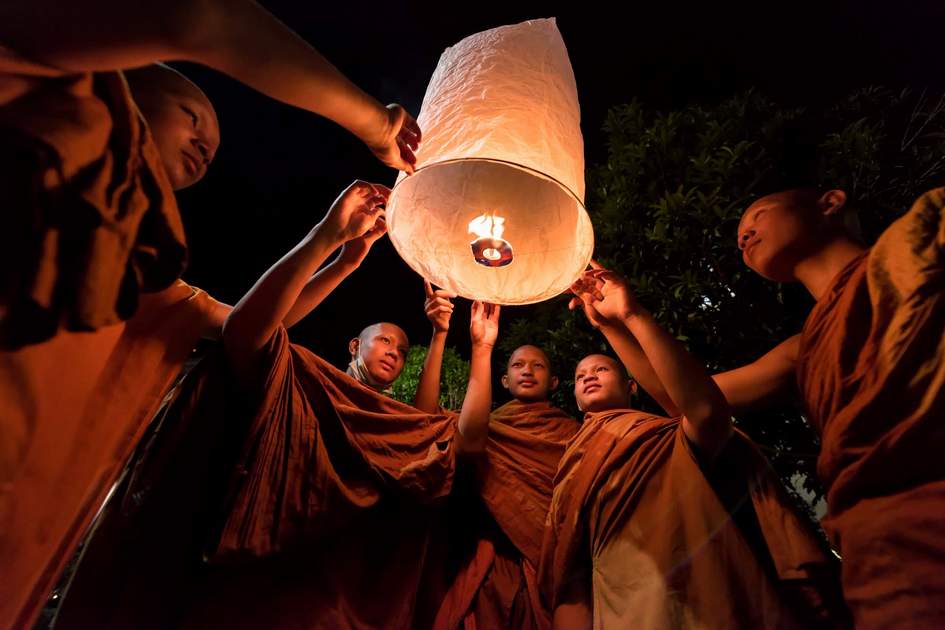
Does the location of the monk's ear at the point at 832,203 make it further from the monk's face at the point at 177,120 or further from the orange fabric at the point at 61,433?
the orange fabric at the point at 61,433

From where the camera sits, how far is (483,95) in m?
1.86

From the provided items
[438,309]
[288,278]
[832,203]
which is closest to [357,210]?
[288,278]

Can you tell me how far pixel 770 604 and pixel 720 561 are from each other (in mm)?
225

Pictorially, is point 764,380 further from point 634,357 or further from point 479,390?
point 479,390

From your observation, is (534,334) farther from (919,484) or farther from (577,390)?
(919,484)

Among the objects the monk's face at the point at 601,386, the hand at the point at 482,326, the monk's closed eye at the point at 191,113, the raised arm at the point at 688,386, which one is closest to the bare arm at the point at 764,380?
the raised arm at the point at 688,386

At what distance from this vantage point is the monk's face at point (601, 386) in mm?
3502

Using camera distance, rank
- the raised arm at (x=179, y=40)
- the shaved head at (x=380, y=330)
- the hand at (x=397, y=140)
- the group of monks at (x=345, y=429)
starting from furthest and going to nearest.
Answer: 1. the shaved head at (x=380, y=330)
2. the hand at (x=397, y=140)
3. the group of monks at (x=345, y=429)
4. the raised arm at (x=179, y=40)

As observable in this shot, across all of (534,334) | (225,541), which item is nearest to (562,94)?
(225,541)

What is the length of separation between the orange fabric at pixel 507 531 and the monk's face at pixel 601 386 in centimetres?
32

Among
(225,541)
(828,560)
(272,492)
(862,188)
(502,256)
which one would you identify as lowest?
(828,560)

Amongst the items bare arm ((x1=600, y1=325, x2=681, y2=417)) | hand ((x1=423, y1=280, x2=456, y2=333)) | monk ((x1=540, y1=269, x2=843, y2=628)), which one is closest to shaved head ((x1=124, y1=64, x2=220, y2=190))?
hand ((x1=423, y1=280, x2=456, y2=333))

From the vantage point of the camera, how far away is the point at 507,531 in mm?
3041

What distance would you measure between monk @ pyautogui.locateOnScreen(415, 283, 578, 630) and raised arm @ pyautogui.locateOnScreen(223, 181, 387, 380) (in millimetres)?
864
